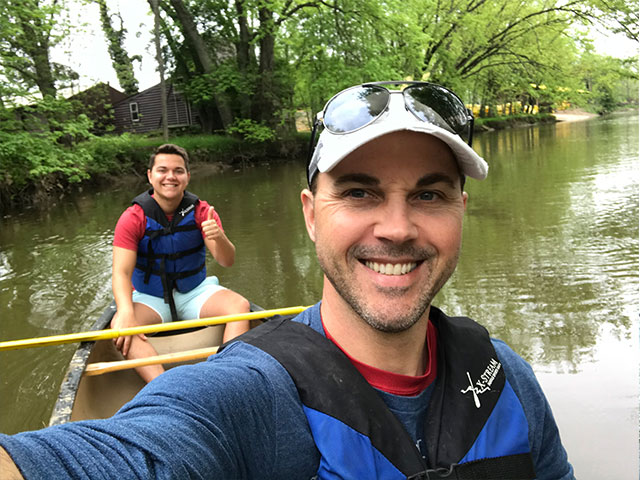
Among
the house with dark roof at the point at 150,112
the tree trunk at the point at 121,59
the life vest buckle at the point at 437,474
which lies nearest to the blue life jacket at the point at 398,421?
the life vest buckle at the point at 437,474

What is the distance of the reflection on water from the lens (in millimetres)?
4098

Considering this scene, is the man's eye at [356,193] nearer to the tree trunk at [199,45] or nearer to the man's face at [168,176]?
the man's face at [168,176]

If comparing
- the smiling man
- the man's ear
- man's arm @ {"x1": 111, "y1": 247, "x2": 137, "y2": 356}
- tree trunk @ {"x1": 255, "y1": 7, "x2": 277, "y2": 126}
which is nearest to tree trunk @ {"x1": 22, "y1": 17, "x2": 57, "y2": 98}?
tree trunk @ {"x1": 255, "y1": 7, "x2": 277, "y2": 126}

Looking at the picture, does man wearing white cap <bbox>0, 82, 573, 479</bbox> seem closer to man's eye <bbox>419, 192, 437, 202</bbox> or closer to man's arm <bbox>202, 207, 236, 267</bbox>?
man's eye <bbox>419, 192, 437, 202</bbox>

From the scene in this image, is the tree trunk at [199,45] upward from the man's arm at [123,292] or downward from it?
upward

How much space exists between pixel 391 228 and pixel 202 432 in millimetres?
619

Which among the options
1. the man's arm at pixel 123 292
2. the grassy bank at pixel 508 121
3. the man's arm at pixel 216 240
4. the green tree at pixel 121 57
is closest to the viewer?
the man's arm at pixel 123 292

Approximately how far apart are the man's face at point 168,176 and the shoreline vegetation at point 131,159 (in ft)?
29.3

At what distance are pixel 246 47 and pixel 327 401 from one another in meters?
23.3

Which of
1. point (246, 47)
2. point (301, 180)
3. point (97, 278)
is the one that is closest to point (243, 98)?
point (246, 47)

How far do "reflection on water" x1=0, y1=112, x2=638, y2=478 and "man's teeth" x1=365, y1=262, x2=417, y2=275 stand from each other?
2.67 metres

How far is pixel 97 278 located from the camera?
25.2ft

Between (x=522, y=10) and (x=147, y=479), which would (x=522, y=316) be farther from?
(x=522, y=10)

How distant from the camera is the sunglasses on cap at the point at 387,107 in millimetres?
1291
